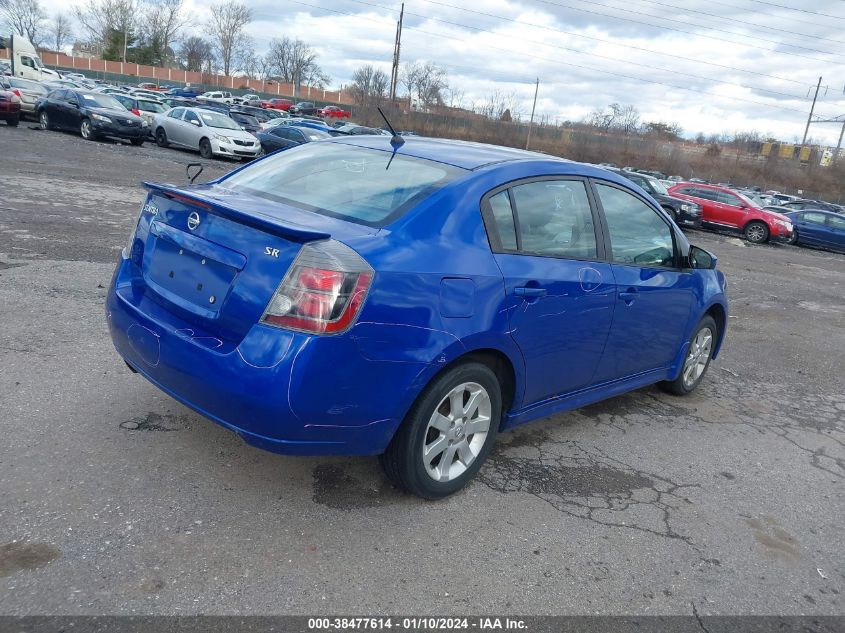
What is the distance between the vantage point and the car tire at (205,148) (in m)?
24.1

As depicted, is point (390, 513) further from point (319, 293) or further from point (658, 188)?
point (658, 188)

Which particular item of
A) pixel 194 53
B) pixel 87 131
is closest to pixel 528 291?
pixel 87 131

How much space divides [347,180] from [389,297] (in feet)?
3.60

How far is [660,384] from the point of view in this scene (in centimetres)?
575

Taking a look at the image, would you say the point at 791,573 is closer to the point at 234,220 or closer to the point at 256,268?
the point at 256,268

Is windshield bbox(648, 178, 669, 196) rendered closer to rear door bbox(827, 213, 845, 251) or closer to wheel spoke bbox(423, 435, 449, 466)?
rear door bbox(827, 213, 845, 251)

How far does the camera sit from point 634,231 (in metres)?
4.60

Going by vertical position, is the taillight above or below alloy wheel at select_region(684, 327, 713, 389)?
→ above

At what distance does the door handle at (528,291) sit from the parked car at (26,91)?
28044 millimetres

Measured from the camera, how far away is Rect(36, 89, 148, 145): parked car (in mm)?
22844

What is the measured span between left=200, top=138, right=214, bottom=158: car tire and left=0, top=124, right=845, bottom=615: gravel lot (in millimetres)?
19638

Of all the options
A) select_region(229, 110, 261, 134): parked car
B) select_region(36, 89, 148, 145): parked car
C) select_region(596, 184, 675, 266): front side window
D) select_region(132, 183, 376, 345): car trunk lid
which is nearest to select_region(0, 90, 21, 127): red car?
select_region(36, 89, 148, 145): parked car

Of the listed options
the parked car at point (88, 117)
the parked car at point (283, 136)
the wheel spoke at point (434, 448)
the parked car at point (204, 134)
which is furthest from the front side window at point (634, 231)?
the parked car at point (283, 136)

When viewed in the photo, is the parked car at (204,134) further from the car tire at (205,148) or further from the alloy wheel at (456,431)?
the alloy wheel at (456,431)
